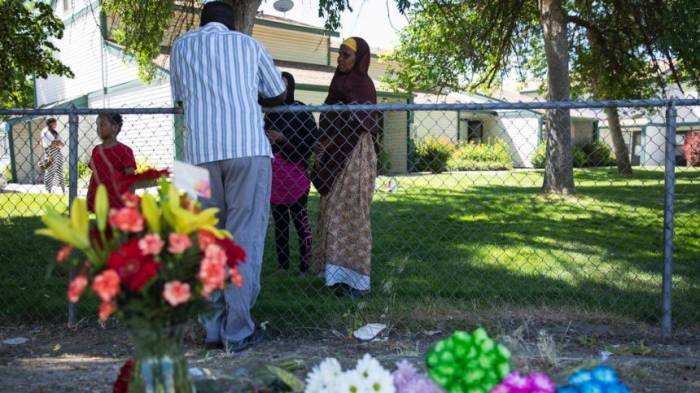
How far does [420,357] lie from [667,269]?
1595 mm

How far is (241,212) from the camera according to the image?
320cm

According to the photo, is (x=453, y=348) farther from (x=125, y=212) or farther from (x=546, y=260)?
(x=546, y=260)

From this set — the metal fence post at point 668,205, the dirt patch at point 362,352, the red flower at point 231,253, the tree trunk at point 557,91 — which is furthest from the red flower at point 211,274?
the tree trunk at point 557,91

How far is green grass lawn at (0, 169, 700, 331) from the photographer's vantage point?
13.6 ft

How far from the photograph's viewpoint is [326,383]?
5.72 ft

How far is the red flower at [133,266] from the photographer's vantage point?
1412mm

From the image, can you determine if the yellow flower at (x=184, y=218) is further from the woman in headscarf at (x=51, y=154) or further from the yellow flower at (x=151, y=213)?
the woman in headscarf at (x=51, y=154)

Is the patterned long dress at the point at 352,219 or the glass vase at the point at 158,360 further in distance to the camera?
the patterned long dress at the point at 352,219

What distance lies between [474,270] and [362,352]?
2079mm

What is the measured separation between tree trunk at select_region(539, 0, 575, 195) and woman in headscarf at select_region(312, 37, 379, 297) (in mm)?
7408

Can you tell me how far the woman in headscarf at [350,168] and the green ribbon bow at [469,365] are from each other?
2464 millimetres

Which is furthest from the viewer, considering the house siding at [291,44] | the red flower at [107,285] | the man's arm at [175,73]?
the house siding at [291,44]

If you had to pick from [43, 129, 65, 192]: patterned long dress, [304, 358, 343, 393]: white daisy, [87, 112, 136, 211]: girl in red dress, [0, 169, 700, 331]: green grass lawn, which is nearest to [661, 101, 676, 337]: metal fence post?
[0, 169, 700, 331]: green grass lawn

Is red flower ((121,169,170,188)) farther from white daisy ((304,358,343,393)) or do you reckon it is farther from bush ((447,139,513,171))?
bush ((447,139,513,171))
